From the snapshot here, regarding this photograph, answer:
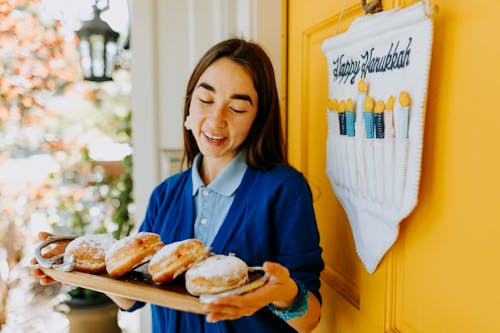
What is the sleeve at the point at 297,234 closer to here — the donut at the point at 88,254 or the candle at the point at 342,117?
the candle at the point at 342,117

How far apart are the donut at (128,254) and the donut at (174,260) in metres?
0.04

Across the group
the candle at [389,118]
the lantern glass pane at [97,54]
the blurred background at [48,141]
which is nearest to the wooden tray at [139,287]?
the candle at [389,118]

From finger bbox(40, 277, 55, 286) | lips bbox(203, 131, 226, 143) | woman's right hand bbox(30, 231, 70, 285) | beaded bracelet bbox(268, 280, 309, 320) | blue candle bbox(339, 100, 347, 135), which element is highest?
blue candle bbox(339, 100, 347, 135)

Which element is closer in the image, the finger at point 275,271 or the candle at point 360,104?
the finger at point 275,271

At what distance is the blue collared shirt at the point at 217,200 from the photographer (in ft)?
3.59

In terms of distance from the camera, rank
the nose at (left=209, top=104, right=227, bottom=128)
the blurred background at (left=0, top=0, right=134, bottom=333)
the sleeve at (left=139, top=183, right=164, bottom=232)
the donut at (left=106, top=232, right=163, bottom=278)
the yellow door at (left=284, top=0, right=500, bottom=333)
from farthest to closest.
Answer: the blurred background at (left=0, top=0, right=134, bottom=333)
the sleeve at (left=139, top=183, right=164, bottom=232)
the nose at (left=209, top=104, right=227, bottom=128)
the donut at (left=106, top=232, right=163, bottom=278)
the yellow door at (left=284, top=0, right=500, bottom=333)

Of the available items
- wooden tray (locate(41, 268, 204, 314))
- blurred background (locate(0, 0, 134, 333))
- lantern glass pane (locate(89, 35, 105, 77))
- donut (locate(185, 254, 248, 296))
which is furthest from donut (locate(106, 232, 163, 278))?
blurred background (locate(0, 0, 134, 333))

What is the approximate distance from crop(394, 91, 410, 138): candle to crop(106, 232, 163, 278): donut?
0.54 meters

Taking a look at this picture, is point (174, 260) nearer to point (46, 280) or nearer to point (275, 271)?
point (275, 271)

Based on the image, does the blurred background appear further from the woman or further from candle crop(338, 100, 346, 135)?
candle crop(338, 100, 346, 135)

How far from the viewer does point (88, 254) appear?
0.96 meters

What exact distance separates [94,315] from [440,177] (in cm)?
208

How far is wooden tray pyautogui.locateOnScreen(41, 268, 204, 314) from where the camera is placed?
0.78 metres

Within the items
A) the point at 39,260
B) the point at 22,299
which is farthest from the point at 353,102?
the point at 22,299
